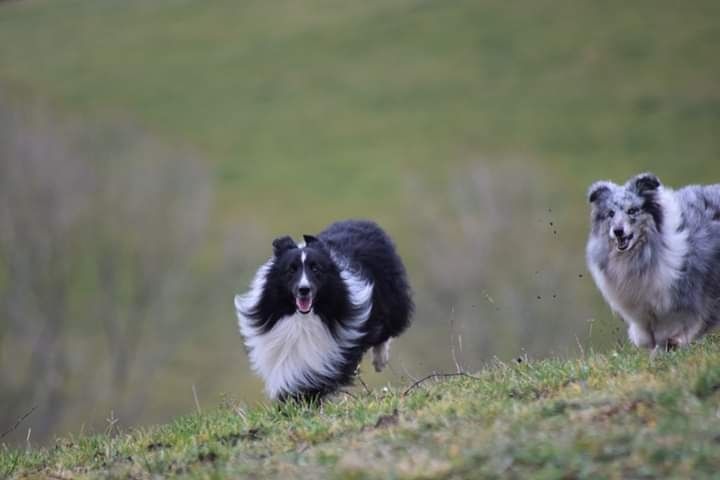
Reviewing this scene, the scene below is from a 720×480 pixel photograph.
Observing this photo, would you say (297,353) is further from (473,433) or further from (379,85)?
(379,85)

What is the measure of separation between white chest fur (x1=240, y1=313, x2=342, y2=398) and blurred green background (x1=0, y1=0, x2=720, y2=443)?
18.2 metres

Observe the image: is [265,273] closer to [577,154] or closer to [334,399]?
[334,399]

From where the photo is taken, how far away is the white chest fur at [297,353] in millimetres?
10742

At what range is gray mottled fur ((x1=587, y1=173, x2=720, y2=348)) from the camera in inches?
397

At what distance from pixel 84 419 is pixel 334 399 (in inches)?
1357

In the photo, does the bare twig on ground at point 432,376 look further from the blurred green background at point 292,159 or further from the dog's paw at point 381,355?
the blurred green background at point 292,159

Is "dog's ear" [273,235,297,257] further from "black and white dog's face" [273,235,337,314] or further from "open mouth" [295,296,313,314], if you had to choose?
"open mouth" [295,296,313,314]

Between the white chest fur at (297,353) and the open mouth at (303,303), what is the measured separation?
12 centimetres

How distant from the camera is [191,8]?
271 feet

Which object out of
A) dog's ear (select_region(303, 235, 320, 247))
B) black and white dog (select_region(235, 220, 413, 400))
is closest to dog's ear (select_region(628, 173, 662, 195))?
black and white dog (select_region(235, 220, 413, 400))

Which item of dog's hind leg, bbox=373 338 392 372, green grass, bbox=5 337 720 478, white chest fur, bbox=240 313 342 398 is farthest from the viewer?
dog's hind leg, bbox=373 338 392 372

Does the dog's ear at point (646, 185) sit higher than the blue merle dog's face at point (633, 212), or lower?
higher

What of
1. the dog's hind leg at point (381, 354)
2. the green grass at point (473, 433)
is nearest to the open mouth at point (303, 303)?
the green grass at point (473, 433)

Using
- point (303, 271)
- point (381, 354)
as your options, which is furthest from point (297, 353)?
point (381, 354)
